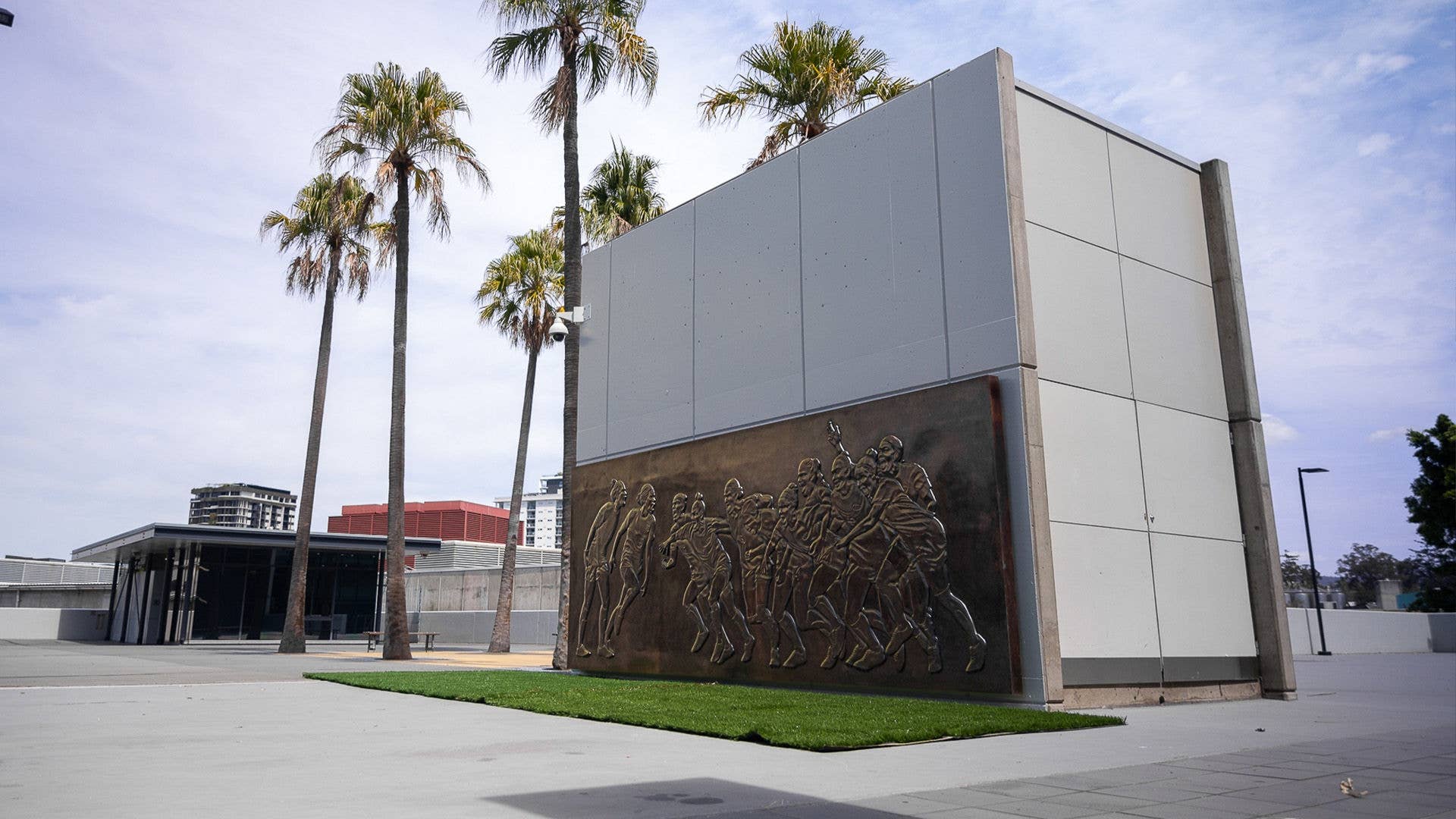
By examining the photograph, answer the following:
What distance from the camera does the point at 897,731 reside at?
7.36 metres

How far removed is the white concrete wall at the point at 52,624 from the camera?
127 feet

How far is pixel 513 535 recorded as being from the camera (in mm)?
28391

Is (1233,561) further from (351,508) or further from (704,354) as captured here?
(351,508)

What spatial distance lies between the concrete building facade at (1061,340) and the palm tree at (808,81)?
20.5 feet

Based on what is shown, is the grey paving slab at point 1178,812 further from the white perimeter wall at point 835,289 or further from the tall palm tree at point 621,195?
the tall palm tree at point 621,195

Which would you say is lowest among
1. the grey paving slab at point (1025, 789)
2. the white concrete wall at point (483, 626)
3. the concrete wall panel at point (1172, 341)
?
the grey paving slab at point (1025, 789)

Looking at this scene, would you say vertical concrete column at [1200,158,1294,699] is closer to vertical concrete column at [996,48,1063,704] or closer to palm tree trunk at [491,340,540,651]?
vertical concrete column at [996,48,1063,704]

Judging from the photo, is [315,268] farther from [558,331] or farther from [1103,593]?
[1103,593]

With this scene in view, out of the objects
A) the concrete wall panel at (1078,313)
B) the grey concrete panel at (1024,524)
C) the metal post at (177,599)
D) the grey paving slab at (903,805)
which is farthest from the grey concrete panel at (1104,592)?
the metal post at (177,599)

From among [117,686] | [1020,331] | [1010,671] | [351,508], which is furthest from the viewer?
[351,508]

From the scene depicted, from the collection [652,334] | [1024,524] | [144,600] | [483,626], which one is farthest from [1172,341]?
[144,600]

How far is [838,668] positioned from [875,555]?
1.48 meters

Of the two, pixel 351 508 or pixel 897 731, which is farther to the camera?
→ pixel 351 508

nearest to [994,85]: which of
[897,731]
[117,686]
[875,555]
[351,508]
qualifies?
[875,555]
